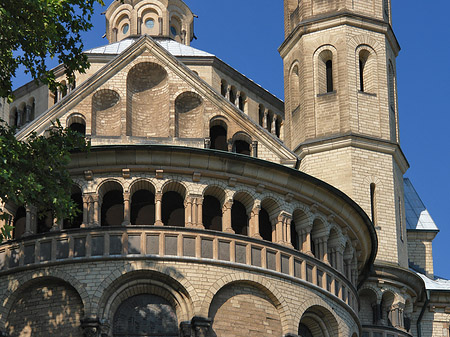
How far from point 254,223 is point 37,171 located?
27.9ft

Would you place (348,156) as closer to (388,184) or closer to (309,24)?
(388,184)

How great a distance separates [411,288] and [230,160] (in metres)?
12.7

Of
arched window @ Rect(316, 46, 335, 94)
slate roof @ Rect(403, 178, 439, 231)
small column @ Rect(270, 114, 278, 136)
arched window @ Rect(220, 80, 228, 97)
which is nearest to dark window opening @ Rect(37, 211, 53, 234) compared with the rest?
arched window @ Rect(316, 46, 335, 94)

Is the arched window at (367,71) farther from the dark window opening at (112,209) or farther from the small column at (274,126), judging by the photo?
the dark window opening at (112,209)

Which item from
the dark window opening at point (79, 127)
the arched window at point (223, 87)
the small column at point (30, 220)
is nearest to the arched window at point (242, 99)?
the arched window at point (223, 87)

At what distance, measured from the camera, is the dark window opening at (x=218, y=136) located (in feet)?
135

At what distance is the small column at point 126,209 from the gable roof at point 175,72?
22.7 ft

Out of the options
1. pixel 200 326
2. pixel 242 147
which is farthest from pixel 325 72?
pixel 200 326

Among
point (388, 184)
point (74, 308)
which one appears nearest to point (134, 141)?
point (74, 308)

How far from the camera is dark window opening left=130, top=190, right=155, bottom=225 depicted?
113ft

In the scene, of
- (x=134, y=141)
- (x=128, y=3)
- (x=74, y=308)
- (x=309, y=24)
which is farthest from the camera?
(x=128, y=3)

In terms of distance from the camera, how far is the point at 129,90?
40.7 metres

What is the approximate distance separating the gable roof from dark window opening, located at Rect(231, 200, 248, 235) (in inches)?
233

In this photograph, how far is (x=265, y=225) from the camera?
117ft
